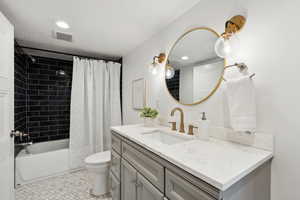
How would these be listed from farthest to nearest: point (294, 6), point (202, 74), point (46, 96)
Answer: point (46, 96)
point (202, 74)
point (294, 6)

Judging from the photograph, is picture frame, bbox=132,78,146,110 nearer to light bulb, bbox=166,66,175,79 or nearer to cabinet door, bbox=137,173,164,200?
light bulb, bbox=166,66,175,79

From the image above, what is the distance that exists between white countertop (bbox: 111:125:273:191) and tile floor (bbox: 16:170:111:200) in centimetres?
149

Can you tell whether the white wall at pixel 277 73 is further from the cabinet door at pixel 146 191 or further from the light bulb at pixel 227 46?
the cabinet door at pixel 146 191

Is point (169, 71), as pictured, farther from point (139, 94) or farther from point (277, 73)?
point (277, 73)

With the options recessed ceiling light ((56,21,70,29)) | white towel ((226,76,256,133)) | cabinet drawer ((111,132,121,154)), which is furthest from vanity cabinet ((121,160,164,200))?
recessed ceiling light ((56,21,70,29))

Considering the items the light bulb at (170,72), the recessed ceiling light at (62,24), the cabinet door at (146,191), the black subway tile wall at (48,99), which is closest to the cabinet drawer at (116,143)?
the cabinet door at (146,191)

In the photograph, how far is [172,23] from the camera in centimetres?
163

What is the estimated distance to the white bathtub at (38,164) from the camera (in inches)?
78.9

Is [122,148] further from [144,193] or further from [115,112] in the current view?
[115,112]

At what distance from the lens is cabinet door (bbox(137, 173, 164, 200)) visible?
850mm

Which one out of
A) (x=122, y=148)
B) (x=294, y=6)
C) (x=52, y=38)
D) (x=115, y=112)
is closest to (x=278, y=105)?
(x=294, y=6)

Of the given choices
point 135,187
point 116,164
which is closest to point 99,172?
point 116,164

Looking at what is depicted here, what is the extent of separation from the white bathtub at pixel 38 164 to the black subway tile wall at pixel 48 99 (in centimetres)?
44

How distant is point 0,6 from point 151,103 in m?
1.96
